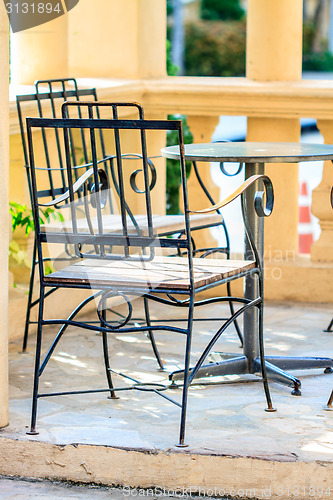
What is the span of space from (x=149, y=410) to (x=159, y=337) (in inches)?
45.4

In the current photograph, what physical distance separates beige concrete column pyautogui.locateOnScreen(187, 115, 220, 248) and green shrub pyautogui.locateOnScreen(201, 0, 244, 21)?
3426cm

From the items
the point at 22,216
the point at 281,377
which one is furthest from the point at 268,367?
the point at 22,216

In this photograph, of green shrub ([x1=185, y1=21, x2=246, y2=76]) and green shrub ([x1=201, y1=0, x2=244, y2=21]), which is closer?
green shrub ([x1=185, y1=21, x2=246, y2=76])

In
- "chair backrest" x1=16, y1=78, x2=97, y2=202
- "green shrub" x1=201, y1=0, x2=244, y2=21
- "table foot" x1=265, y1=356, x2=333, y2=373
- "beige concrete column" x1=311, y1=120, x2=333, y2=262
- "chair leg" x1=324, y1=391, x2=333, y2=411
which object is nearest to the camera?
"chair leg" x1=324, y1=391, x2=333, y2=411

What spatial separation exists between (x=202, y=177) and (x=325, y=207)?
74 centimetres

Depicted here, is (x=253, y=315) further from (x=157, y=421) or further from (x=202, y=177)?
(x=202, y=177)

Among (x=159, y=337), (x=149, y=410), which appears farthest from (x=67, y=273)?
(x=159, y=337)

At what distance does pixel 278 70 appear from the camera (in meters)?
5.74

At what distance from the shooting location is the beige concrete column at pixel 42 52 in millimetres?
5426

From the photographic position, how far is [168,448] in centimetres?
349

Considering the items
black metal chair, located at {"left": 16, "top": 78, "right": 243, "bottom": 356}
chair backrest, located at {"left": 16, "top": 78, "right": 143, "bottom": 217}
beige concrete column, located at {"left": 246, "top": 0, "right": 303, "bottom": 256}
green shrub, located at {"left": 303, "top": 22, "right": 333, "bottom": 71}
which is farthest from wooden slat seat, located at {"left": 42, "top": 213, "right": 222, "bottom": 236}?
green shrub, located at {"left": 303, "top": 22, "right": 333, "bottom": 71}

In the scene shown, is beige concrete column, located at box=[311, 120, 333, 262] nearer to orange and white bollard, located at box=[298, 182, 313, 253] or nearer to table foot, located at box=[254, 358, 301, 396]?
table foot, located at box=[254, 358, 301, 396]

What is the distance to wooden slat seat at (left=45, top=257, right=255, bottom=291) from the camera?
3539 mm

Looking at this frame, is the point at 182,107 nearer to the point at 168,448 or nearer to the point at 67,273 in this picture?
the point at 67,273
